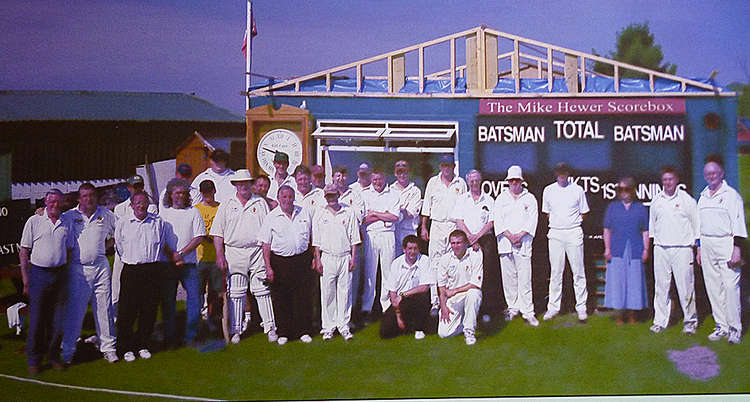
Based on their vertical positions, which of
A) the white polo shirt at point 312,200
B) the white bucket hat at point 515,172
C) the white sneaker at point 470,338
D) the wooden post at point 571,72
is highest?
the wooden post at point 571,72

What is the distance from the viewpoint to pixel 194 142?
5.61 meters

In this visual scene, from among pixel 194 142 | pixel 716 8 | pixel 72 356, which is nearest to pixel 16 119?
pixel 194 142

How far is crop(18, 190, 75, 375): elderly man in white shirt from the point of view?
5207 millimetres

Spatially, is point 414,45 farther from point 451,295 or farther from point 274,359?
point 274,359

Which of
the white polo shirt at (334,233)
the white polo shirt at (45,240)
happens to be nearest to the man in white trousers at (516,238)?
the white polo shirt at (334,233)

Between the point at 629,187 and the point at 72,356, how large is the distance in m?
4.81

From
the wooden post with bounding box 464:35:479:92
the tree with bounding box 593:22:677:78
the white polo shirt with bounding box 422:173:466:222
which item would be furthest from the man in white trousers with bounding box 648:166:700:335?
the wooden post with bounding box 464:35:479:92

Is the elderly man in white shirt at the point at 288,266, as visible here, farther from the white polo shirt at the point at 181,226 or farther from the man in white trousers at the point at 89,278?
the man in white trousers at the point at 89,278

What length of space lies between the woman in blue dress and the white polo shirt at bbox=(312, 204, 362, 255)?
7.16ft

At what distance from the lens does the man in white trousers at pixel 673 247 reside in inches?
225

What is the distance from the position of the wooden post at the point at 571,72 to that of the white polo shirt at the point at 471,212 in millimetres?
1254

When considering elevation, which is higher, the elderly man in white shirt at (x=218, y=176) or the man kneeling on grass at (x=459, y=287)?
the elderly man in white shirt at (x=218, y=176)

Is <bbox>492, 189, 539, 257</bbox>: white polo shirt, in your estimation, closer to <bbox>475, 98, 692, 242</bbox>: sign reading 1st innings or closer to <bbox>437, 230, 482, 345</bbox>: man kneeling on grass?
<bbox>475, 98, 692, 242</bbox>: sign reading 1st innings

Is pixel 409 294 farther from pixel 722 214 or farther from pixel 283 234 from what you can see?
pixel 722 214
